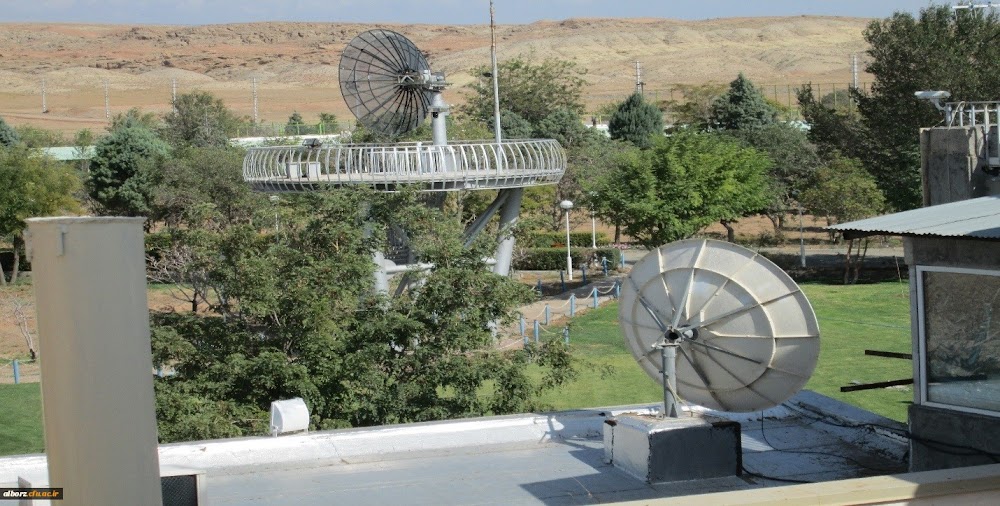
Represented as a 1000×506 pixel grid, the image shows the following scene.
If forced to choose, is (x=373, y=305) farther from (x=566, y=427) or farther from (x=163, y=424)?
(x=566, y=427)

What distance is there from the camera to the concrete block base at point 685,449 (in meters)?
7.95

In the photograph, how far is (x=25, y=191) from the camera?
44.3 metres

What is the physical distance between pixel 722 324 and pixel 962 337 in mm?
1604

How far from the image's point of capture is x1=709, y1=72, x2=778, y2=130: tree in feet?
225

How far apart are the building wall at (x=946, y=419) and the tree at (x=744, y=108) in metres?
61.9

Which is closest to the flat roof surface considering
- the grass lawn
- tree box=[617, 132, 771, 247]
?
the grass lawn

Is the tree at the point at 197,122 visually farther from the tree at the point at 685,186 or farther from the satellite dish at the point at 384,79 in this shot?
the satellite dish at the point at 384,79

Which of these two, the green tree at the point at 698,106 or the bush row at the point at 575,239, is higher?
the green tree at the point at 698,106

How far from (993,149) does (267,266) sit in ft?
32.7

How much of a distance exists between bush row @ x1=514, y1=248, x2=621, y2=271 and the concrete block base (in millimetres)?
36937

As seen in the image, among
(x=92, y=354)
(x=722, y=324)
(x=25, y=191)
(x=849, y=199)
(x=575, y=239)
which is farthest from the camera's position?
(x=575, y=239)

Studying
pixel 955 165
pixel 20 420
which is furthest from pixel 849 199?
pixel 955 165

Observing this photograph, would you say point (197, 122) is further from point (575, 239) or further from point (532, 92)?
point (575, 239)

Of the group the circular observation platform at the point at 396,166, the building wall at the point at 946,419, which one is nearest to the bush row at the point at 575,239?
the circular observation platform at the point at 396,166
